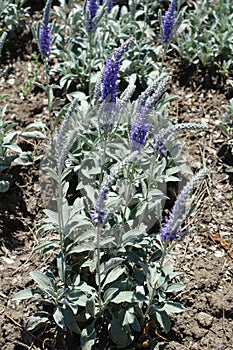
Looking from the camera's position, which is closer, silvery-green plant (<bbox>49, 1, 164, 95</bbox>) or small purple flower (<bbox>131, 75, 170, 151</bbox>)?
small purple flower (<bbox>131, 75, 170, 151</bbox>)

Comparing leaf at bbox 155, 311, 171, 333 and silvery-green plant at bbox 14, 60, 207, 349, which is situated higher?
silvery-green plant at bbox 14, 60, 207, 349

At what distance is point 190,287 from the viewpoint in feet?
15.0

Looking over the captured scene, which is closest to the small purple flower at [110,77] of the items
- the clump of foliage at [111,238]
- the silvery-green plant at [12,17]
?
the clump of foliage at [111,238]

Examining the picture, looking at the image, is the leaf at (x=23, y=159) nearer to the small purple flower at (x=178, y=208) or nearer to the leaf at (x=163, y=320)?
the leaf at (x=163, y=320)

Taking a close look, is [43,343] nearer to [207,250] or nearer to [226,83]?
[207,250]

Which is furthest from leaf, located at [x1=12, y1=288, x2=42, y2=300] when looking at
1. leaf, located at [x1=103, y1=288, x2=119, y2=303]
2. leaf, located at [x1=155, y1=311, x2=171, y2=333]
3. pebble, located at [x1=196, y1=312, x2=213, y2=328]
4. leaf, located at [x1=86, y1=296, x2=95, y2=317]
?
pebble, located at [x1=196, y1=312, x2=213, y2=328]

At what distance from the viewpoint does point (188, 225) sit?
506cm

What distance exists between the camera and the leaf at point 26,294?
159 inches

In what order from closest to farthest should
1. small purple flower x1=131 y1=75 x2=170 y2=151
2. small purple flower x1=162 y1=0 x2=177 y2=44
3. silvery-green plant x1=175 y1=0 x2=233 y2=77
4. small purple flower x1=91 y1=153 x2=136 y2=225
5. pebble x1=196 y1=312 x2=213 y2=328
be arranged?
small purple flower x1=91 y1=153 x2=136 y2=225 → small purple flower x1=131 y1=75 x2=170 y2=151 → pebble x1=196 y1=312 x2=213 y2=328 → small purple flower x1=162 y1=0 x2=177 y2=44 → silvery-green plant x1=175 y1=0 x2=233 y2=77

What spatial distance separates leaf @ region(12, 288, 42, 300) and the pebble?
4.30 feet

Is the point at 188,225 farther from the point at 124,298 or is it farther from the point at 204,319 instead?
the point at 124,298

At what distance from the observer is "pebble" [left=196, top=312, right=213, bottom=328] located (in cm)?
431

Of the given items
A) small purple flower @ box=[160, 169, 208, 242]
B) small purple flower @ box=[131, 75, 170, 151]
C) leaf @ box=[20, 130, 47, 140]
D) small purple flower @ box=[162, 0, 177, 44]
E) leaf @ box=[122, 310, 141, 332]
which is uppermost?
small purple flower @ box=[162, 0, 177, 44]

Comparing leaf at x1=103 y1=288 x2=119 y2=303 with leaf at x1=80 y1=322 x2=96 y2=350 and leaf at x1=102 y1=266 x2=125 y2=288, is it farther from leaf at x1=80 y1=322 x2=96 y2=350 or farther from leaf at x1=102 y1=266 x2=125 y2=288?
leaf at x1=80 y1=322 x2=96 y2=350
